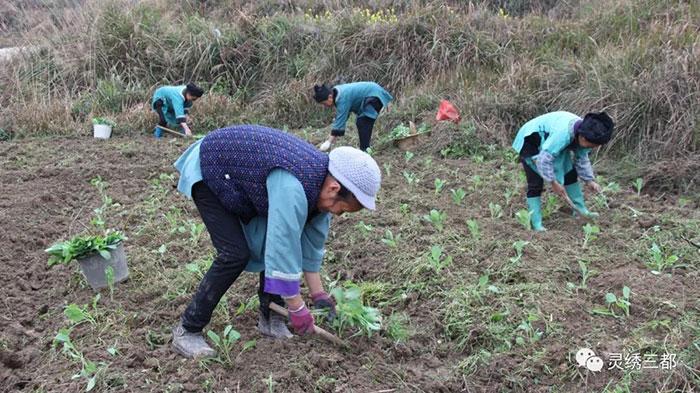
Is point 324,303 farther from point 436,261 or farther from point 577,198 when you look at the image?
point 577,198

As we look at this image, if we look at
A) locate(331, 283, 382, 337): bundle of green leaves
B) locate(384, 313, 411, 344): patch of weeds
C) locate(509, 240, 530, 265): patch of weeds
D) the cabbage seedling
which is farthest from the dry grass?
locate(331, 283, 382, 337): bundle of green leaves

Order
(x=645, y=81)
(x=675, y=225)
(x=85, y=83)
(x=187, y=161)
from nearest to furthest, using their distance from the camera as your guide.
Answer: (x=187, y=161)
(x=675, y=225)
(x=645, y=81)
(x=85, y=83)

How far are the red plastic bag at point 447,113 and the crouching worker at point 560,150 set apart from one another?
3.02m

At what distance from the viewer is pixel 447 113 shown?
7746mm

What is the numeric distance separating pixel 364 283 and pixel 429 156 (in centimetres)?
354

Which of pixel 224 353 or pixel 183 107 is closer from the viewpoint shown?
pixel 224 353

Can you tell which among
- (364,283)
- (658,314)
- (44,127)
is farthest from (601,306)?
(44,127)

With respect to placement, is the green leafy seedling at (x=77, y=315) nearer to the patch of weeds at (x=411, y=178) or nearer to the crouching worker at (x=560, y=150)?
the crouching worker at (x=560, y=150)

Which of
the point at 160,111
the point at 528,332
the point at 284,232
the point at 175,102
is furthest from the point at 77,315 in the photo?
the point at 160,111

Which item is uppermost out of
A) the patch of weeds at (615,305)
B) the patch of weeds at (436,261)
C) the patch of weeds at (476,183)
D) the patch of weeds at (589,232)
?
the patch of weeds at (615,305)

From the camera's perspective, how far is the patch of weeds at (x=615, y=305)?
3.06 metres

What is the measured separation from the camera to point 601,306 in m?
3.19

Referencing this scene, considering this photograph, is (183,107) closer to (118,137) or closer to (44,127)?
(118,137)

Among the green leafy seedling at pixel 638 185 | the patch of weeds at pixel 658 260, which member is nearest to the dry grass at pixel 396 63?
the green leafy seedling at pixel 638 185
